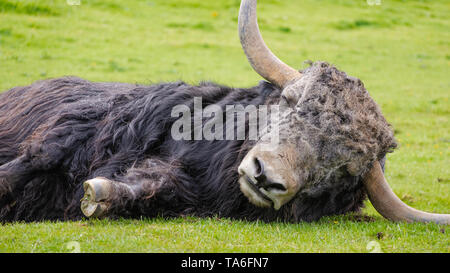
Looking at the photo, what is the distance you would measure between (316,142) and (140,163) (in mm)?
1655

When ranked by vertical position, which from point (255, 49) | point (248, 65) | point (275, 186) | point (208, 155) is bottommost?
point (248, 65)

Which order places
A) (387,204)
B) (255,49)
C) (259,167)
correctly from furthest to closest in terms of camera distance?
(255,49) < (387,204) < (259,167)

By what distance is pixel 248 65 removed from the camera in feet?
60.5

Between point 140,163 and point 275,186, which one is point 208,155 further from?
point 275,186

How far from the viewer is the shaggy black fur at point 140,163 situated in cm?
486

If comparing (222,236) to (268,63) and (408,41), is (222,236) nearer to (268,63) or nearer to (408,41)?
(268,63)

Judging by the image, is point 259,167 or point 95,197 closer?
point 259,167

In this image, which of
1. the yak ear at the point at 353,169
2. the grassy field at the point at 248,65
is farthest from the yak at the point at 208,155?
the grassy field at the point at 248,65

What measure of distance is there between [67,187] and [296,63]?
14118 mm

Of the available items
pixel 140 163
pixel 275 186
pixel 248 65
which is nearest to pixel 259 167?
pixel 275 186

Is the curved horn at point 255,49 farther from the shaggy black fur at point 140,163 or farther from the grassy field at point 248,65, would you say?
the grassy field at point 248,65

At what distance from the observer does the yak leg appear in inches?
173

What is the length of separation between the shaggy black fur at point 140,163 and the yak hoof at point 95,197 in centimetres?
14
